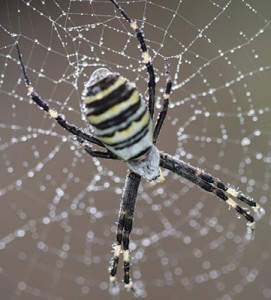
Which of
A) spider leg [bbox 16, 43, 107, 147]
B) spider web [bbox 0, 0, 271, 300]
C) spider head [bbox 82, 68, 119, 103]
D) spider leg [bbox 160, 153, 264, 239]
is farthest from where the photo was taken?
spider web [bbox 0, 0, 271, 300]

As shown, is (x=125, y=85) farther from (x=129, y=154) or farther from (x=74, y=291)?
(x=74, y=291)

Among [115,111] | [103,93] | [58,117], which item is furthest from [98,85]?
[58,117]

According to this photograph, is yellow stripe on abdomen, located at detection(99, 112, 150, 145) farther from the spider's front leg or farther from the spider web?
the spider web

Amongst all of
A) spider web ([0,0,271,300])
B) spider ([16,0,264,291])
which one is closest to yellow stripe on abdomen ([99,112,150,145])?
spider ([16,0,264,291])

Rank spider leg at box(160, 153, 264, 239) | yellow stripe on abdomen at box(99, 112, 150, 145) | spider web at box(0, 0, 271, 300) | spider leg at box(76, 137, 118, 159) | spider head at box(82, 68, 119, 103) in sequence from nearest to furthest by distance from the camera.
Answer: spider head at box(82, 68, 119, 103)
yellow stripe on abdomen at box(99, 112, 150, 145)
spider leg at box(76, 137, 118, 159)
spider leg at box(160, 153, 264, 239)
spider web at box(0, 0, 271, 300)

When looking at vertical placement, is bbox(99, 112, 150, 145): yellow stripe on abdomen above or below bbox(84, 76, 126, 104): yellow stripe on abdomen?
below

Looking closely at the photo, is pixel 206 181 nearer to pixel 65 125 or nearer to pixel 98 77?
pixel 65 125

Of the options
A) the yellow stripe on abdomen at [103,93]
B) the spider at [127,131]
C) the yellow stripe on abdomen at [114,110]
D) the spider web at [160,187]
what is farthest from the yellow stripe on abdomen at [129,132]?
the spider web at [160,187]

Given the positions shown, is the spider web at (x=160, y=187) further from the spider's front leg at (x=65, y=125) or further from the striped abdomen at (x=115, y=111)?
the striped abdomen at (x=115, y=111)
